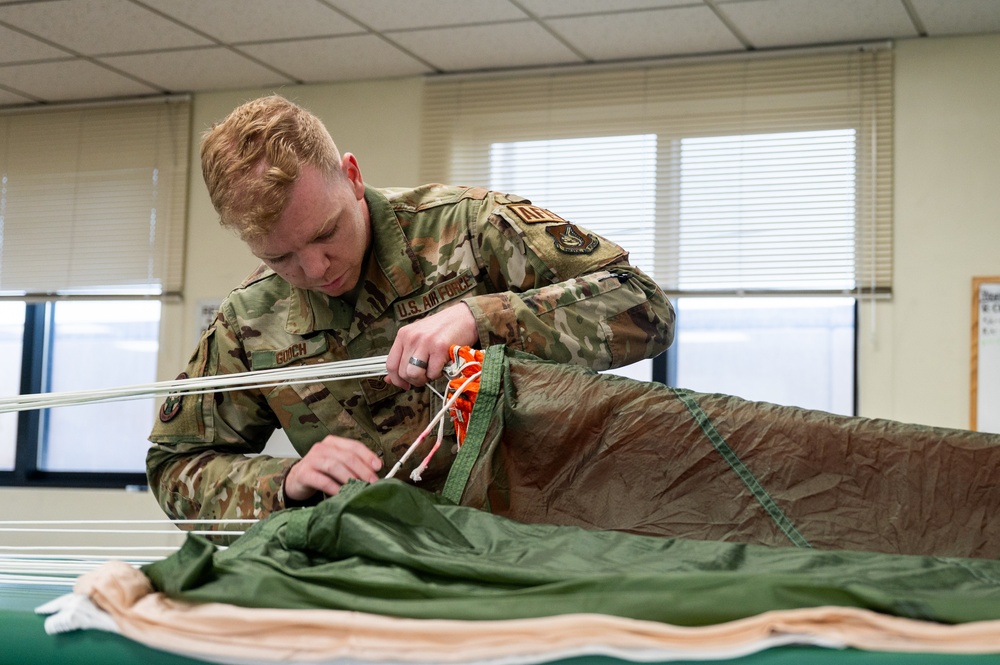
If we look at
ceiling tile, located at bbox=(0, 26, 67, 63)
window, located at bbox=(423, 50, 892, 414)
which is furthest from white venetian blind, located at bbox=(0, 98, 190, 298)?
window, located at bbox=(423, 50, 892, 414)

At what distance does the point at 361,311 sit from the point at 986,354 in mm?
2710

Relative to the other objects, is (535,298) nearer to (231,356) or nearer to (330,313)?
(330,313)

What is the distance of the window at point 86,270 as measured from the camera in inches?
181

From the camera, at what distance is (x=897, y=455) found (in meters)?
1.09

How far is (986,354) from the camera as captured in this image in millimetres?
3602

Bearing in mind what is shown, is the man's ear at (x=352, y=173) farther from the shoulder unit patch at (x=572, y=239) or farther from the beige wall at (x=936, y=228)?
the beige wall at (x=936, y=228)

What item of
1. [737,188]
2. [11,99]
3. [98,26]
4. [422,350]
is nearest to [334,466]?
[422,350]

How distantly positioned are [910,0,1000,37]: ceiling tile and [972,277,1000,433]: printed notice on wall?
0.87m

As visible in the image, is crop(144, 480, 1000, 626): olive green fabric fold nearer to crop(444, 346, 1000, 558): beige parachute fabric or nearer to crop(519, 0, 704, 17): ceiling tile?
crop(444, 346, 1000, 558): beige parachute fabric

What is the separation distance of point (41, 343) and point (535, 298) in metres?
3.98

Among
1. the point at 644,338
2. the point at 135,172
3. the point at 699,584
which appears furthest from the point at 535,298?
the point at 135,172

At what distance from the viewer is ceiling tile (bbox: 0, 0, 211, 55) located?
11.8 ft

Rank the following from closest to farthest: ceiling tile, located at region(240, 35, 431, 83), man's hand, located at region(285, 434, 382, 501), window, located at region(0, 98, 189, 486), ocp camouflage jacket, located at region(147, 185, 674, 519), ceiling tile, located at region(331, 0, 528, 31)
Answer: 1. man's hand, located at region(285, 434, 382, 501)
2. ocp camouflage jacket, located at region(147, 185, 674, 519)
3. ceiling tile, located at region(331, 0, 528, 31)
4. ceiling tile, located at region(240, 35, 431, 83)
5. window, located at region(0, 98, 189, 486)

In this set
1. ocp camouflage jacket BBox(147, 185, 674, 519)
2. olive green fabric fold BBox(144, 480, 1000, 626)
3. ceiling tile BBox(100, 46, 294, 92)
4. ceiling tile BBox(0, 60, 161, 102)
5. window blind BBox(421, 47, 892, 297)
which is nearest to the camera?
olive green fabric fold BBox(144, 480, 1000, 626)
